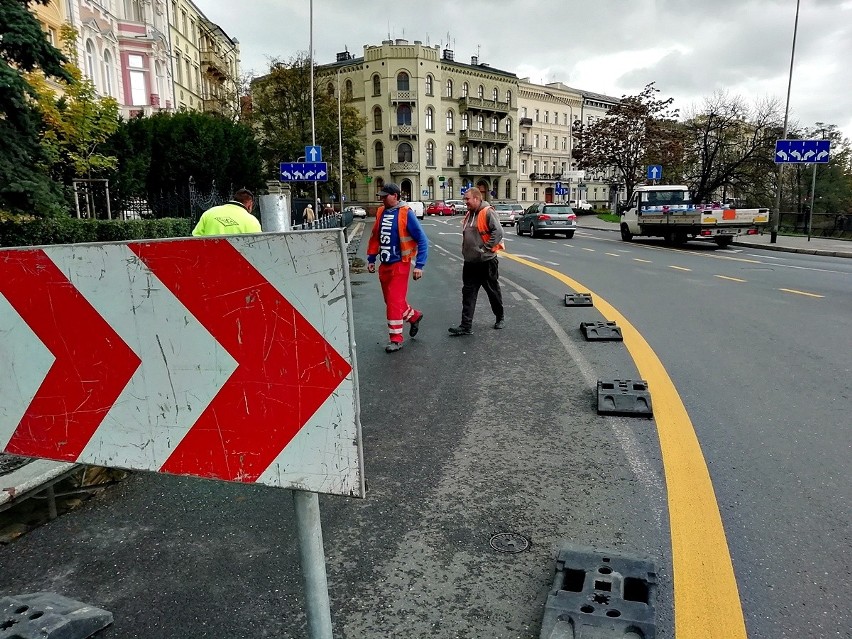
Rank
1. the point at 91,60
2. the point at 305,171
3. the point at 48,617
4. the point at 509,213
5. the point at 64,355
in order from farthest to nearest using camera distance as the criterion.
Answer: the point at 509,213
the point at 91,60
the point at 305,171
the point at 48,617
the point at 64,355

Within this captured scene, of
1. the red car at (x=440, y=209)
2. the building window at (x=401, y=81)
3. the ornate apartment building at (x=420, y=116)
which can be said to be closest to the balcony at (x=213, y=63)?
the ornate apartment building at (x=420, y=116)

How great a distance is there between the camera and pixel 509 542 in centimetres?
307

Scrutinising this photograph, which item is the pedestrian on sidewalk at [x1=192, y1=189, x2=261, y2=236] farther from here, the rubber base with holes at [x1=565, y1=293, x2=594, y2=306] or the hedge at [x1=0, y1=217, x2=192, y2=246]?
the rubber base with holes at [x1=565, y1=293, x2=594, y2=306]

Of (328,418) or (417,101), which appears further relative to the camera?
(417,101)

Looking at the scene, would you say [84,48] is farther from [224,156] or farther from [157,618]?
[157,618]

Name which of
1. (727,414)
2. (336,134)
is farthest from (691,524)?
(336,134)

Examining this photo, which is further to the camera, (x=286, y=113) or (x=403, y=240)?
(x=286, y=113)

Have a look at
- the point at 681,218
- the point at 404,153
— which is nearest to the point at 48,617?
the point at 681,218

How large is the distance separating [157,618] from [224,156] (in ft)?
83.5

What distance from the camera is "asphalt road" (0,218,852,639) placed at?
8.46ft

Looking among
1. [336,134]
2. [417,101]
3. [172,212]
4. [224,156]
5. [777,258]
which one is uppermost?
[417,101]

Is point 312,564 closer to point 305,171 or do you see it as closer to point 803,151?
point 803,151

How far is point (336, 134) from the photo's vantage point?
52.3 m

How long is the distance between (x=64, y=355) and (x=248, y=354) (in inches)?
27.6
